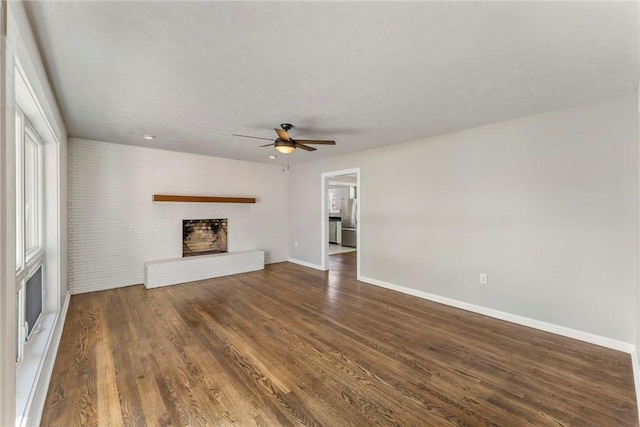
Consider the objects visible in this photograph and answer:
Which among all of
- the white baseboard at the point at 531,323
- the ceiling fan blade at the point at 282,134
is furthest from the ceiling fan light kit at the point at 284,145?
the white baseboard at the point at 531,323

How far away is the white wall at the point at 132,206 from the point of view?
14.1 feet

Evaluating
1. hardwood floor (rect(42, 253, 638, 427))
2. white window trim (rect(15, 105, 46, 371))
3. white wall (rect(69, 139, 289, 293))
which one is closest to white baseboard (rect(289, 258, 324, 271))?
white wall (rect(69, 139, 289, 293))

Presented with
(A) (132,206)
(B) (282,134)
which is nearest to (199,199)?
(A) (132,206)

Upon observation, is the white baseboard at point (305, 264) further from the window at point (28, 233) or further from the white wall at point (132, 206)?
the window at point (28, 233)

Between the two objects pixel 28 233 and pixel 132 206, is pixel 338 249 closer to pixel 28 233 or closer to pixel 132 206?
pixel 132 206

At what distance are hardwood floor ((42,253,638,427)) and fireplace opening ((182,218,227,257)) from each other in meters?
1.90

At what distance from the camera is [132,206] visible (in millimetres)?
4730

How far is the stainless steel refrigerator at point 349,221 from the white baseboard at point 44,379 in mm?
7418

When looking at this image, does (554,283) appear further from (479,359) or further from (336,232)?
(336,232)

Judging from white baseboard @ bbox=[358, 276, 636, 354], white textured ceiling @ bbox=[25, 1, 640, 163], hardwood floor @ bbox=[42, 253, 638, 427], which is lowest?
hardwood floor @ bbox=[42, 253, 638, 427]

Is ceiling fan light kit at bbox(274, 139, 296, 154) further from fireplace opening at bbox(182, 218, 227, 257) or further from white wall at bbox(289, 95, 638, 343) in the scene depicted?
fireplace opening at bbox(182, 218, 227, 257)

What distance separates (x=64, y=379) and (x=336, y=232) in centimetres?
821

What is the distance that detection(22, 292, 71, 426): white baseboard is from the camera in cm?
165

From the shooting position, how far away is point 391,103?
9.14 feet
